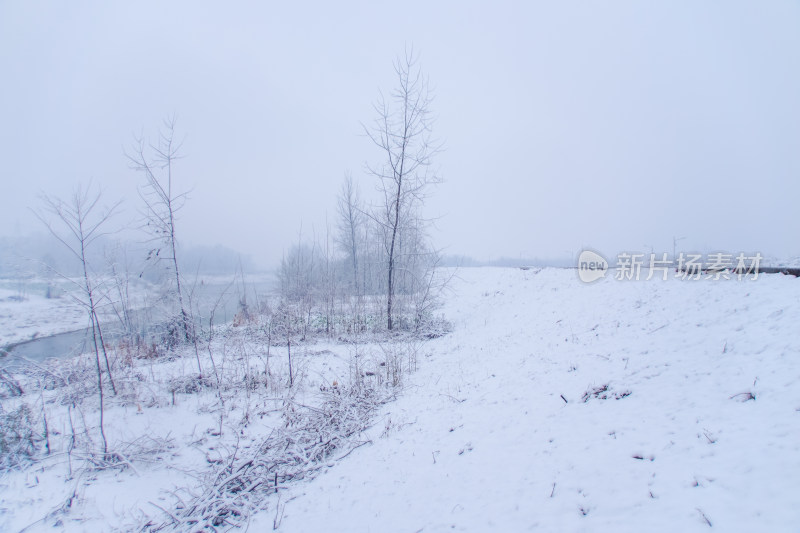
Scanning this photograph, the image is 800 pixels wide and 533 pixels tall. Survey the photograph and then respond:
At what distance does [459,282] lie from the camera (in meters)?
25.7

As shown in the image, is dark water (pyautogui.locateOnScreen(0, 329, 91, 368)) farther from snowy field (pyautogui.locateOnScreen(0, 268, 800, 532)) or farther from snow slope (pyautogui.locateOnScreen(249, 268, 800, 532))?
snow slope (pyautogui.locateOnScreen(249, 268, 800, 532))

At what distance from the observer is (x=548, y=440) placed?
447cm

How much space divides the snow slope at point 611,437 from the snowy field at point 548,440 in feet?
0.06

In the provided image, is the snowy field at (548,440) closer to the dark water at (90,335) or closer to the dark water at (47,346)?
the dark water at (90,335)

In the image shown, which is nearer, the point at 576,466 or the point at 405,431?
the point at 576,466

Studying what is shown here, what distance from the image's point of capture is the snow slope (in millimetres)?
2910

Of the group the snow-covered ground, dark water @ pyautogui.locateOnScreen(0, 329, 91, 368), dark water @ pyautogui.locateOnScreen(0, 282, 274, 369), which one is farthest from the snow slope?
the snow-covered ground

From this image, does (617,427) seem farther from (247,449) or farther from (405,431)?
(247,449)

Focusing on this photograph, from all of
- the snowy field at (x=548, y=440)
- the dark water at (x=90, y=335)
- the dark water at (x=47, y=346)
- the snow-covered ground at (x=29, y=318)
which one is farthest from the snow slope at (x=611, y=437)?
the snow-covered ground at (x=29, y=318)

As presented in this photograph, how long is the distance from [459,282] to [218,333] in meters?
17.1

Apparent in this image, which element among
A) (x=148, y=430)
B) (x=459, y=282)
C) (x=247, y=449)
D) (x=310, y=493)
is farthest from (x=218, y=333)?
(x=459, y=282)

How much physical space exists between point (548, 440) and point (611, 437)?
78cm

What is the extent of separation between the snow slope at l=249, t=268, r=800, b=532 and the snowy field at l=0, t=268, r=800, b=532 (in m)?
0.02

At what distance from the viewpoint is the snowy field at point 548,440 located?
3037mm
